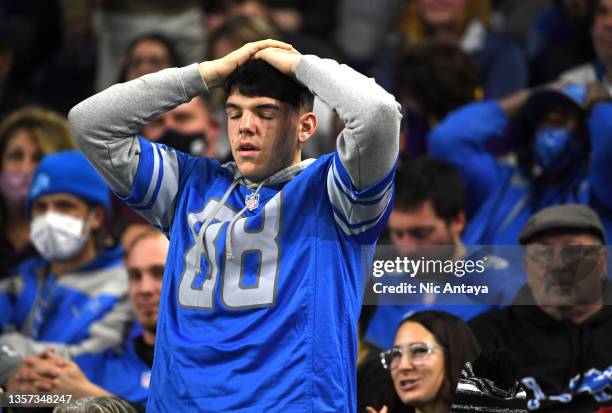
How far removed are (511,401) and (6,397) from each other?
1.74 m

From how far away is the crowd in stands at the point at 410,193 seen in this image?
431 cm

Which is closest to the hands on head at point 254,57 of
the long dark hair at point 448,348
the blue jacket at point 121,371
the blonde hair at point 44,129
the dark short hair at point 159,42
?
the long dark hair at point 448,348

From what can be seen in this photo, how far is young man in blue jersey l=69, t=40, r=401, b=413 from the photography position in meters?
3.48

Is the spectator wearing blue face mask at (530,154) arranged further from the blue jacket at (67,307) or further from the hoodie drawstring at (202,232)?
the hoodie drawstring at (202,232)

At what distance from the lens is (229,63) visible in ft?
12.2

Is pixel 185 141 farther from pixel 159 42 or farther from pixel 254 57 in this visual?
pixel 254 57

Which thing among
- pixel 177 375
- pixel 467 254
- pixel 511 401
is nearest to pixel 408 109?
pixel 467 254

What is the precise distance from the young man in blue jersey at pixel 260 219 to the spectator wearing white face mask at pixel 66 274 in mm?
1787

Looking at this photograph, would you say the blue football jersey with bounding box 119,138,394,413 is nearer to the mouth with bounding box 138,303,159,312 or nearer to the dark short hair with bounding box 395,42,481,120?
the mouth with bounding box 138,303,159,312

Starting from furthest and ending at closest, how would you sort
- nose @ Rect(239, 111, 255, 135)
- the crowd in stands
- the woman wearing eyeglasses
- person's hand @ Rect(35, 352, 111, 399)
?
person's hand @ Rect(35, 352, 111, 399)
the crowd in stands
the woman wearing eyeglasses
nose @ Rect(239, 111, 255, 135)

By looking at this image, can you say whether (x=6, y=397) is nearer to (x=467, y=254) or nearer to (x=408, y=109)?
(x=467, y=254)

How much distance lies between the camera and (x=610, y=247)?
425cm

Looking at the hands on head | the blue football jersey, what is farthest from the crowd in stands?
the hands on head

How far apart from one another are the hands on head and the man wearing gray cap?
1213mm
